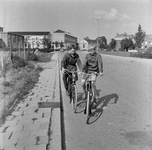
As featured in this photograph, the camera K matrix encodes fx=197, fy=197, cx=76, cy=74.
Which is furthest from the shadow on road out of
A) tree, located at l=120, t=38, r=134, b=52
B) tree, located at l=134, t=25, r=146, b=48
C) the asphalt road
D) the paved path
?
tree, located at l=120, t=38, r=134, b=52

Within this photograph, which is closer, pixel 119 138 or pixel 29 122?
pixel 119 138

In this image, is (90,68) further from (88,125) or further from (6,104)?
(6,104)

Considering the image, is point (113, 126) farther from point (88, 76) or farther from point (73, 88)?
point (73, 88)

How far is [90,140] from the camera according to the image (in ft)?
11.4

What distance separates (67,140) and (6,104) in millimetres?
2310

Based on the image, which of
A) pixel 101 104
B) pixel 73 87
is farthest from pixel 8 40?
pixel 101 104

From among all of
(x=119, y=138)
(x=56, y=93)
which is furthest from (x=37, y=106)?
(x=119, y=138)

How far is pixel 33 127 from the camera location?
375 cm

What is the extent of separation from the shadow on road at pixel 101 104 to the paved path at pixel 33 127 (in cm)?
83

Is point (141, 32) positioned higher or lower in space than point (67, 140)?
higher

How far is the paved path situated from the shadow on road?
0.83m

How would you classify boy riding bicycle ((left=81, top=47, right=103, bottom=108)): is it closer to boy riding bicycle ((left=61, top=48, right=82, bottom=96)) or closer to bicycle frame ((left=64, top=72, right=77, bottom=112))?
bicycle frame ((left=64, top=72, right=77, bottom=112))

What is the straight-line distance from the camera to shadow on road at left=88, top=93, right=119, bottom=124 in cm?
457

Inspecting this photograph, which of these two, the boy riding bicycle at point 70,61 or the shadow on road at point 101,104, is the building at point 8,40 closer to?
the boy riding bicycle at point 70,61
